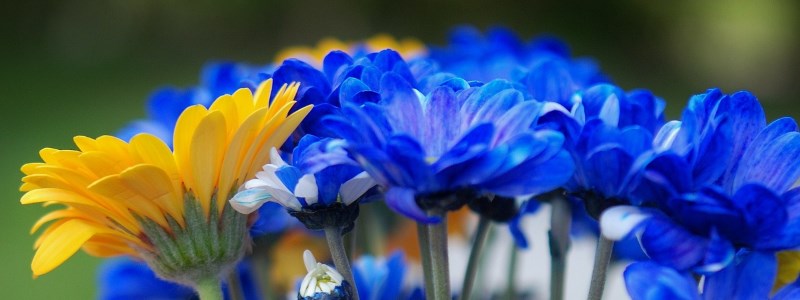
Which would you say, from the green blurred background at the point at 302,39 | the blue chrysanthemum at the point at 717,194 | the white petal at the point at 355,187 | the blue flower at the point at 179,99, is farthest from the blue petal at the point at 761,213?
the green blurred background at the point at 302,39

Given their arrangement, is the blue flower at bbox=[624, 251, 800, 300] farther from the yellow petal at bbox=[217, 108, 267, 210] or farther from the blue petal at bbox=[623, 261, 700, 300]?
the yellow petal at bbox=[217, 108, 267, 210]

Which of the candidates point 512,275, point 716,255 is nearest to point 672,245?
point 716,255

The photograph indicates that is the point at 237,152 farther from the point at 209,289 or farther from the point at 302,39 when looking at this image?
the point at 302,39

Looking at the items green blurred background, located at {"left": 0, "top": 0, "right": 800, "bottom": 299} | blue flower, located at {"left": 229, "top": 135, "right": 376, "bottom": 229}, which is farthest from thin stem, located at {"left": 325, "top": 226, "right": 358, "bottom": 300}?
green blurred background, located at {"left": 0, "top": 0, "right": 800, "bottom": 299}

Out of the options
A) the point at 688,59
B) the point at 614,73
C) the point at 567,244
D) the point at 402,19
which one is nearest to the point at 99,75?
the point at 402,19

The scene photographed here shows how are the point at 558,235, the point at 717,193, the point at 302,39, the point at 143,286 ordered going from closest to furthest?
the point at 717,193 → the point at 558,235 → the point at 143,286 → the point at 302,39

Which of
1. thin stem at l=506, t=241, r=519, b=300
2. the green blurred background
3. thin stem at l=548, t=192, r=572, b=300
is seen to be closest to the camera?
thin stem at l=548, t=192, r=572, b=300

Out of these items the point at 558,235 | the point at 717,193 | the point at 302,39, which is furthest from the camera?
the point at 302,39
